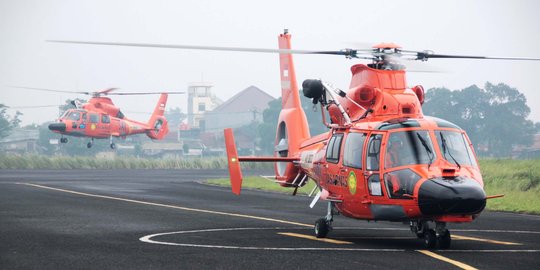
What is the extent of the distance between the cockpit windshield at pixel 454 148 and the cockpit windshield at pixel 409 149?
259 mm

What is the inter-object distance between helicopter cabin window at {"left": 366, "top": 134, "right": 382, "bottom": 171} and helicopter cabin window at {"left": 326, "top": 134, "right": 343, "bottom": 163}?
5.11 ft

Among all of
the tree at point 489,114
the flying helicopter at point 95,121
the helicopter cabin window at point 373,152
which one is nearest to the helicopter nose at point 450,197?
the helicopter cabin window at point 373,152

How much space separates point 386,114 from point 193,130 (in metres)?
163

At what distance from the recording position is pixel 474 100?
136 m

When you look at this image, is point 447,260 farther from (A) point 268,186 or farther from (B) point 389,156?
(A) point 268,186

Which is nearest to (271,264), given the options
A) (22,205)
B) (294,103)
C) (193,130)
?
(294,103)

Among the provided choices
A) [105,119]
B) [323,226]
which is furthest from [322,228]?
[105,119]

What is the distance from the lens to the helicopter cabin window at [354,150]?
59.4 ft

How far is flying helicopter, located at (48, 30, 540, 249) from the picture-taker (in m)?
16.2

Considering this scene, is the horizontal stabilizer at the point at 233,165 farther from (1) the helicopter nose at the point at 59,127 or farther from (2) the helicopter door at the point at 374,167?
(1) the helicopter nose at the point at 59,127

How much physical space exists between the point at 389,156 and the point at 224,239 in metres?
3.97

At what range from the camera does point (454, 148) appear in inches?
678

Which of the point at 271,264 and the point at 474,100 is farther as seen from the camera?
the point at 474,100

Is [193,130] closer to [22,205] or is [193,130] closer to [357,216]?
[22,205]
